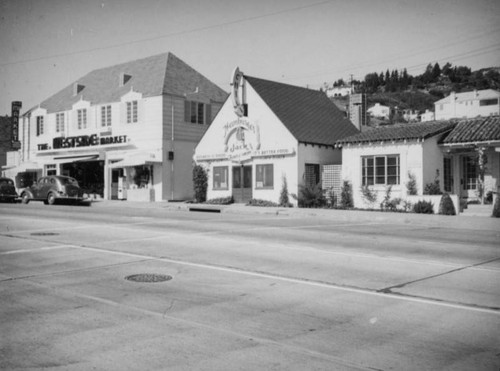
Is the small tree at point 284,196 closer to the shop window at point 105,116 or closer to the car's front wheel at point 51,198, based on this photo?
the car's front wheel at point 51,198

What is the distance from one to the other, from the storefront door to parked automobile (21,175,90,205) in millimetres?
9880

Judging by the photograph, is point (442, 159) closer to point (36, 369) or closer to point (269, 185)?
point (269, 185)

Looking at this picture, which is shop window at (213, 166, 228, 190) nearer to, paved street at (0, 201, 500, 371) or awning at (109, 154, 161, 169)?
awning at (109, 154, 161, 169)

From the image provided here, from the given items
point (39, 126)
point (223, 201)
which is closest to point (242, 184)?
point (223, 201)

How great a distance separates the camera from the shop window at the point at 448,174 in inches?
1071

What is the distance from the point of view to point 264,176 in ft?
101

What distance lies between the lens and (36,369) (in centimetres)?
467

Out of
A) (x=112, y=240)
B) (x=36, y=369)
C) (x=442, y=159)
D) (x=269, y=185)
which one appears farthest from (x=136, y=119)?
(x=36, y=369)

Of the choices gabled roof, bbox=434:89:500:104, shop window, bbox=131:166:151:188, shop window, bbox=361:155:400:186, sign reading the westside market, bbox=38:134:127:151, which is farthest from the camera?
gabled roof, bbox=434:89:500:104

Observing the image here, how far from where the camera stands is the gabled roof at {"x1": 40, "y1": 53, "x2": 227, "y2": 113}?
36.7 metres

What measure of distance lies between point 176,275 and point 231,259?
6.30 feet

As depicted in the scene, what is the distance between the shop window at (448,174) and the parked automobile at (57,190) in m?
21.6

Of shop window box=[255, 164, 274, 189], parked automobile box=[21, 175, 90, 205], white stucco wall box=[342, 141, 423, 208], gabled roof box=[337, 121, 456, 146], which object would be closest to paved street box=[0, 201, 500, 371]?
white stucco wall box=[342, 141, 423, 208]

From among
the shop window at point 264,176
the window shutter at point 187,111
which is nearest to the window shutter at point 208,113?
the window shutter at point 187,111
